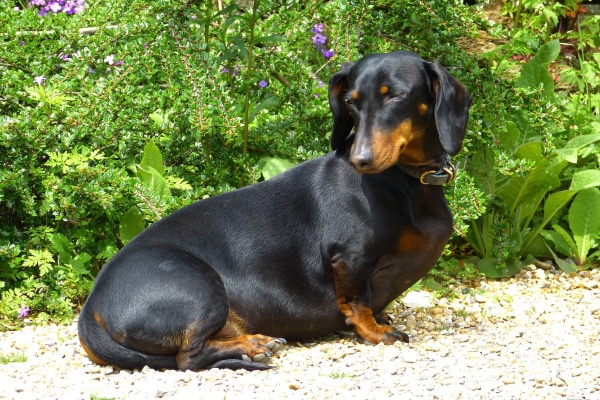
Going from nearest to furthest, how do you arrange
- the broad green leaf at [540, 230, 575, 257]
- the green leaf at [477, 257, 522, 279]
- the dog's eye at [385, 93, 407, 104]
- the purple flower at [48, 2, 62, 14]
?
1. the dog's eye at [385, 93, 407, 104]
2. the green leaf at [477, 257, 522, 279]
3. the broad green leaf at [540, 230, 575, 257]
4. the purple flower at [48, 2, 62, 14]

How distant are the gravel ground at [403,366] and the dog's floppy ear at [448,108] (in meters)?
1.06

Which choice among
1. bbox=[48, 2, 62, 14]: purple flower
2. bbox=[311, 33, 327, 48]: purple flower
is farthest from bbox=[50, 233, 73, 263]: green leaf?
bbox=[48, 2, 62, 14]: purple flower

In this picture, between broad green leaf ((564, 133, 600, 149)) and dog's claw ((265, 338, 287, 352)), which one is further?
broad green leaf ((564, 133, 600, 149))

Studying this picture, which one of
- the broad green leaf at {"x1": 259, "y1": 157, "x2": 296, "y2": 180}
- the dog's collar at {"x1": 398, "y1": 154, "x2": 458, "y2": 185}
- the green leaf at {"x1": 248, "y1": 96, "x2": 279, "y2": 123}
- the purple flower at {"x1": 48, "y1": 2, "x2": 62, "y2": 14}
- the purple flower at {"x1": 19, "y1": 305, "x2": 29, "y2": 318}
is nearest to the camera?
the dog's collar at {"x1": 398, "y1": 154, "x2": 458, "y2": 185}

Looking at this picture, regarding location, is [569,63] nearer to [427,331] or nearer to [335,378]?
[427,331]

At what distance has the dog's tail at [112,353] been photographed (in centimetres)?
412

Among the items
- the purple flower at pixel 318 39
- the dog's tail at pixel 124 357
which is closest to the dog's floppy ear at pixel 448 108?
the dog's tail at pixel 124 357

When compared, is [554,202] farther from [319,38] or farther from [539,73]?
[319,38]

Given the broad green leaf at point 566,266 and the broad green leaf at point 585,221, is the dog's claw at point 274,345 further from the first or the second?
the broad green leaf at point 585,221

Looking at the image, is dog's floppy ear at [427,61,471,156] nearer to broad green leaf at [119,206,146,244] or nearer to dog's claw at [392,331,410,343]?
dog's claw at [392,331,410,343]

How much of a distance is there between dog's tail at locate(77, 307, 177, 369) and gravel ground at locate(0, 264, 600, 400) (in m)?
0.05

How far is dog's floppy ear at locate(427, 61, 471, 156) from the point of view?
13.5 feet

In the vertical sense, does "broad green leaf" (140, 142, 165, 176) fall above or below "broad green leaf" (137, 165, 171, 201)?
above

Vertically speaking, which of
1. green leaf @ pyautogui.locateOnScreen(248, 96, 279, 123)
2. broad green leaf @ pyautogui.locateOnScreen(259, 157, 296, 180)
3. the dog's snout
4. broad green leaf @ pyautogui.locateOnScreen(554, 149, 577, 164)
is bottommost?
broad green leaf @ pyautogui.locateOnScreen(554, 149, 577, 164)
